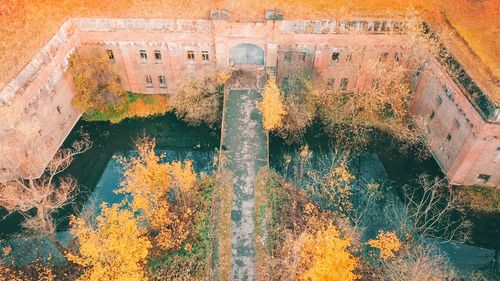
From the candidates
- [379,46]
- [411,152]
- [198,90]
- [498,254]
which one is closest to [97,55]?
[198,90]

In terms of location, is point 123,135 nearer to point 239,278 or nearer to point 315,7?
point 239,278

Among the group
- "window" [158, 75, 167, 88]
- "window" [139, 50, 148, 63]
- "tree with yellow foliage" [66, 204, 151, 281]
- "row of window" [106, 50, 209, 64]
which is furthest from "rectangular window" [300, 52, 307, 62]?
"tree with yellow foliage" [66, 204, 151, 281]

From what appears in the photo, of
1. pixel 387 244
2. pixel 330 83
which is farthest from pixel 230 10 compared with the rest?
pixel 387 244

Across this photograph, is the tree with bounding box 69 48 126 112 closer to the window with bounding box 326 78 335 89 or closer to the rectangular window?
the rectangular window

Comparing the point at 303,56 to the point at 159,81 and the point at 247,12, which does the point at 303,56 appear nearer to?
the point at 247,12

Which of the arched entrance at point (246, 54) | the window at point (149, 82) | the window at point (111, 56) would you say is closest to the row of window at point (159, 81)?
the window at point (149, 82)

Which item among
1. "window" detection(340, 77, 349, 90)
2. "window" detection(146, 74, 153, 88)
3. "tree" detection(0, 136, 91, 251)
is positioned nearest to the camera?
"tree" detection(0, 136, 91, 251)

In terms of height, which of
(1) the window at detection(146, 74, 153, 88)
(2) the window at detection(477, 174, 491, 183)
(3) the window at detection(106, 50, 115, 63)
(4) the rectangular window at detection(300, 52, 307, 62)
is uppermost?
(4) the rectangular window at detection(300, 52, 307, 62)
